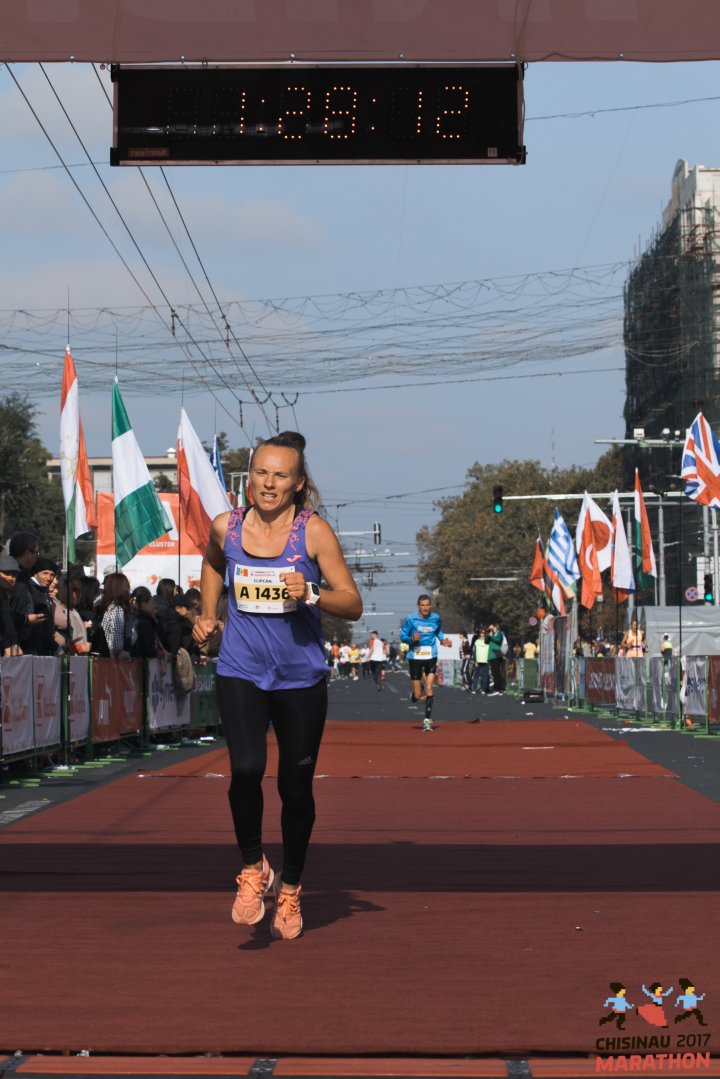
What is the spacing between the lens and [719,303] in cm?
8262

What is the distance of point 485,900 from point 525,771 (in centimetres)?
902

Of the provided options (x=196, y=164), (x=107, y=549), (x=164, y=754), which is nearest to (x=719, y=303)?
(x=107, y=549)

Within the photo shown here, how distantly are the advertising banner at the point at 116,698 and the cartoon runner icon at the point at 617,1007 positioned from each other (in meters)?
13.2

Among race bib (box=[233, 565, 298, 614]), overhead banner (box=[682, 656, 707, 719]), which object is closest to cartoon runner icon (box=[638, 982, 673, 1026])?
race bib (box=[233, 565, 298, 614])

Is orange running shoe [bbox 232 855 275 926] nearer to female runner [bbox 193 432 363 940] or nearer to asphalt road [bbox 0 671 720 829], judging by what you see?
female runner [bbox 193 432 363 940]

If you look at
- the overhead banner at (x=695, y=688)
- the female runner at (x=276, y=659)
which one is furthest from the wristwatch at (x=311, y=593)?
the overhead banner at (x=695, y=688)

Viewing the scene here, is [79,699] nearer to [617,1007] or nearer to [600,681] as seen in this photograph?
[617,1007]

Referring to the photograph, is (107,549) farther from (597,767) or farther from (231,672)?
(231,672)

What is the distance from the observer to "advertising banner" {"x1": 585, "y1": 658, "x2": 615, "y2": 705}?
34562 millimetres

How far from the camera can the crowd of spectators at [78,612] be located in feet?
52.1

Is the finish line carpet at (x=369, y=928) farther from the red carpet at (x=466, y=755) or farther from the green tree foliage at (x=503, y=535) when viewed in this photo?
the green tree foliage at (x=503, y=535)

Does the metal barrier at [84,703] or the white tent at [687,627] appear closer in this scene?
the metal barrier at [84,703]

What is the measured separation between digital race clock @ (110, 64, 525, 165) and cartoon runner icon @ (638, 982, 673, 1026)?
4.56 metres

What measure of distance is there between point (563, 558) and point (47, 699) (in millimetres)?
31634
